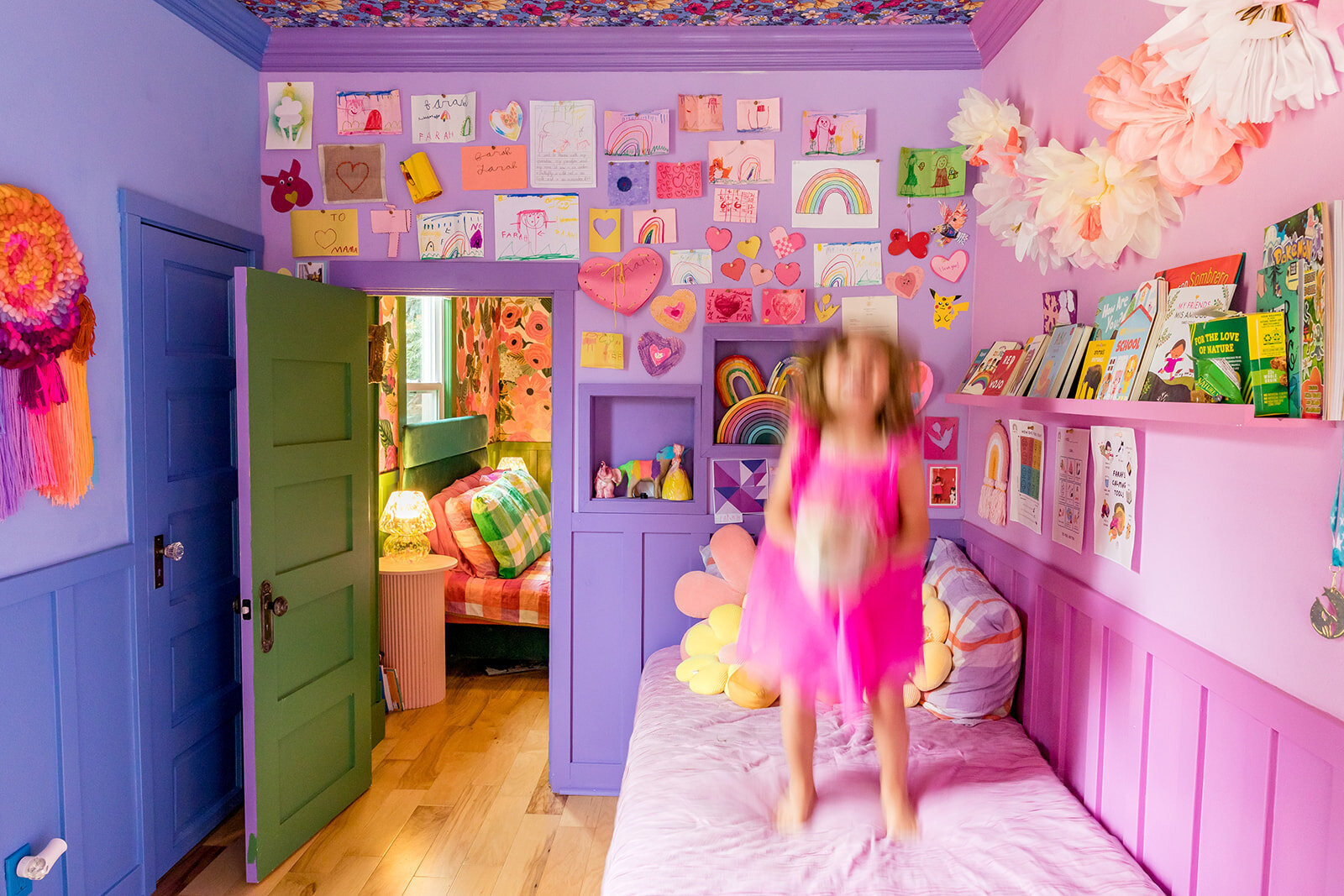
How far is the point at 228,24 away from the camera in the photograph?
2.66 metres

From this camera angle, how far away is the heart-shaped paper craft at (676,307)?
9.53ft

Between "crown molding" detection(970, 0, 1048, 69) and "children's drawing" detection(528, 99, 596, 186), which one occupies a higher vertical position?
"crown molding" detection(970, 0, 1048, 69)

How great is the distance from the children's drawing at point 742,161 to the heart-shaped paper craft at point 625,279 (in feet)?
1.23

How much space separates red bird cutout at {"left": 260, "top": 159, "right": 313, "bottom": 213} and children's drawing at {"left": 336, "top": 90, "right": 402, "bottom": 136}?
0.75 feet

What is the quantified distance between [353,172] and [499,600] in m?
2.09

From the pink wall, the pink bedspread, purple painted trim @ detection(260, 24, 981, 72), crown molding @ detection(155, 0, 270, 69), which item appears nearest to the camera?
the pink wall

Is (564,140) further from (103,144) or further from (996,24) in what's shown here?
(996,24)

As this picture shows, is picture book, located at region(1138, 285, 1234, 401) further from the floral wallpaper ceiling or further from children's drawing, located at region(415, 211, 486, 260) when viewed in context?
children's drawing, located at region(415, 211, 486, 260)

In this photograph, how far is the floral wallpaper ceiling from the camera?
2.63 metres

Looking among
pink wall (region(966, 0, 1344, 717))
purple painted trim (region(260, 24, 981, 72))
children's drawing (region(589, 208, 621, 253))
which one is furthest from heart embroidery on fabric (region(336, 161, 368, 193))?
→ pink wall (region(966, 0, 1344, 717))

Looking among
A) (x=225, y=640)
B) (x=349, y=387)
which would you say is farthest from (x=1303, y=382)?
(x=225, y=640)

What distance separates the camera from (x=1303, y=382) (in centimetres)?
119

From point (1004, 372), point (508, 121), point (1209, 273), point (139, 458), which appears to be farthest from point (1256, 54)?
point (139, 458)

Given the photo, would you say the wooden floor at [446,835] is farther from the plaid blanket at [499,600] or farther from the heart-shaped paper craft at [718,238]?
the heart-shaped paper craft at [718,238]
